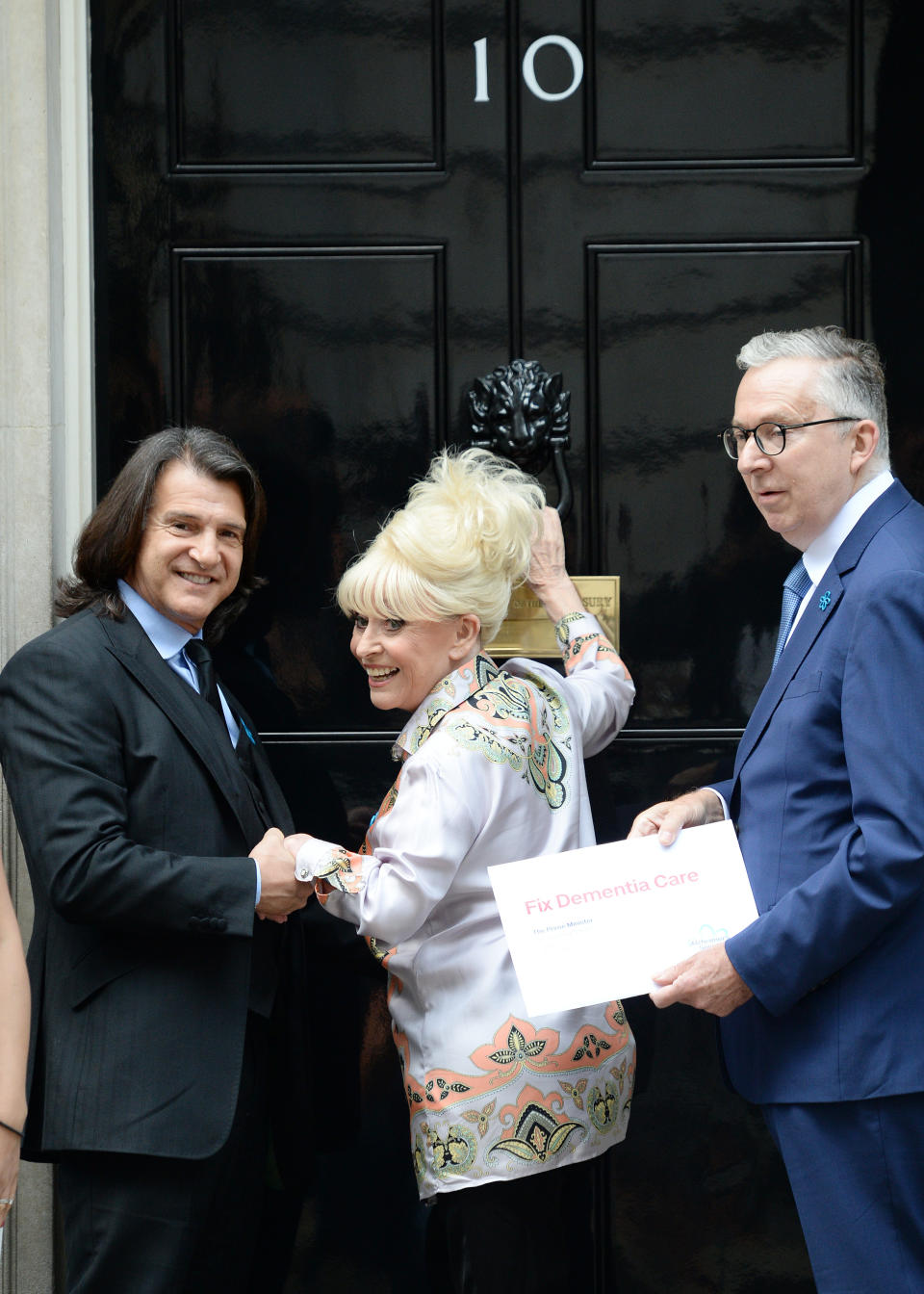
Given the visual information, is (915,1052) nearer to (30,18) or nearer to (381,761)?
(381,761)

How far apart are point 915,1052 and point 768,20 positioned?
7.43ft

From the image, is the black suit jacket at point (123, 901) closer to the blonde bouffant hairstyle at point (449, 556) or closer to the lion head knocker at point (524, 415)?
the blonde bouffant hairstyle at point (449, 556)

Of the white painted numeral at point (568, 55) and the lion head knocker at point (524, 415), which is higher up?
the white painted numeral at point (568, 55)

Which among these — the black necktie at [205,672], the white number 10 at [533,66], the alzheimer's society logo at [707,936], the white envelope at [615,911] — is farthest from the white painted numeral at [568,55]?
the alzheimer's society logo at [707,936]

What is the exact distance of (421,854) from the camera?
7.29 ft

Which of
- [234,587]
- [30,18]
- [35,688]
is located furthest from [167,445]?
[30,18]

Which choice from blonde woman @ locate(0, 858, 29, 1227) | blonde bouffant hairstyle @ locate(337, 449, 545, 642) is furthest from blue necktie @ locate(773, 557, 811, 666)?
blonde woman @ locate(0, 858, 29, 1227)

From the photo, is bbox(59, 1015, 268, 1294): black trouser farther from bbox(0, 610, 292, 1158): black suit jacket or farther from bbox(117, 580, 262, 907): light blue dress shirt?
bbox(117, 580, 262, 907): light blue dress shirt

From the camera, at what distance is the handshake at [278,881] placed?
7.55 ft

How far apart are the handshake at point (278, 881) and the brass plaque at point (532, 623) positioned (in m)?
0.79

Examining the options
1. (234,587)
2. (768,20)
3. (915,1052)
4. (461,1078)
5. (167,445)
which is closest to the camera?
(915,1052)

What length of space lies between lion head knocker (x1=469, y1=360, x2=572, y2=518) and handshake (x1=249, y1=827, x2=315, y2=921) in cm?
108

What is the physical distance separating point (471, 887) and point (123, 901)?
593 mm

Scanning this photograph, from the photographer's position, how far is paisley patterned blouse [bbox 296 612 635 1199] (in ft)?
7.39
